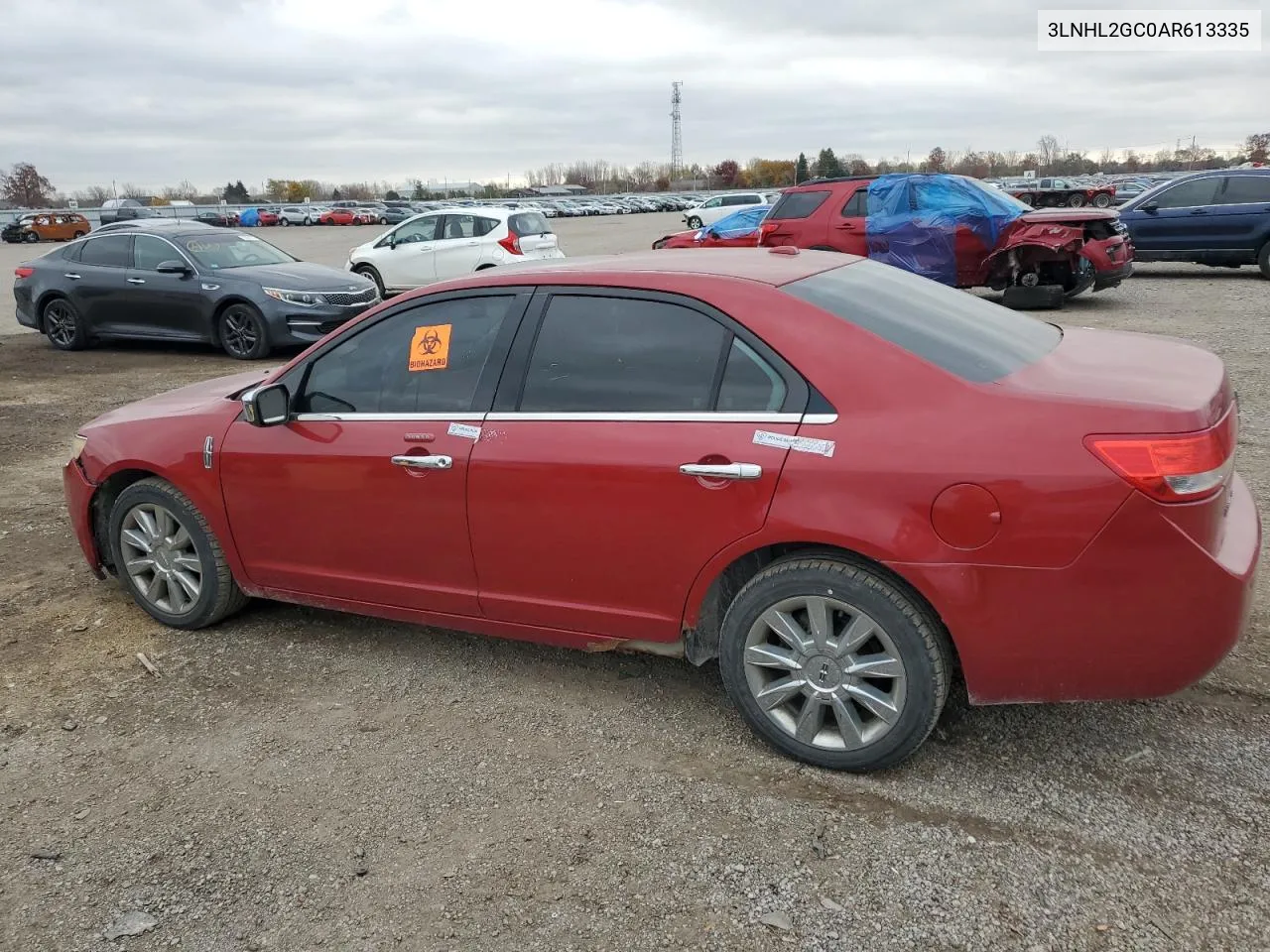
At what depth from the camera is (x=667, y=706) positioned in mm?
3676

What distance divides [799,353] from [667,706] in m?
1.40

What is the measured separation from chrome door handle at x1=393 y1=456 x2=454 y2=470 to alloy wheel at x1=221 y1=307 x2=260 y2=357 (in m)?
8.61

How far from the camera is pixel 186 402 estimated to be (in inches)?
178

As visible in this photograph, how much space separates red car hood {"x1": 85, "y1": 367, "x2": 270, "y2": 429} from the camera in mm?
4398

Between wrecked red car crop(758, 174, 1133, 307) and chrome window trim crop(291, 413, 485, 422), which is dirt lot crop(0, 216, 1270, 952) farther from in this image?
wrecked red car crop(758, 174, 1133, 307)

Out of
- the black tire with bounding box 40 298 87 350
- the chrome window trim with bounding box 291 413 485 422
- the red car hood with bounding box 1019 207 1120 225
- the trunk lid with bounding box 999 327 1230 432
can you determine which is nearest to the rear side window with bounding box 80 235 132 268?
the black tire with bounding box 40 298 87 350

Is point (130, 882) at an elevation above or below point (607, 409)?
below

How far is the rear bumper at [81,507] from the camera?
181 inches

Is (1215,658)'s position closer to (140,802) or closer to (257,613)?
(140,802)

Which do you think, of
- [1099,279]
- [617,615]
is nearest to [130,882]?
[617,615]

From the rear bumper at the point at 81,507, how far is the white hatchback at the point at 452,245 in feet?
36.8

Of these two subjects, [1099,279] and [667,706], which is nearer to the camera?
[667,706]

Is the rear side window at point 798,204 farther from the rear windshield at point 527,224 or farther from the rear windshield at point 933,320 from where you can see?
the rear windshield at point 933,320

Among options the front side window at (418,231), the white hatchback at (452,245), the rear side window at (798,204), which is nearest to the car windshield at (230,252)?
the white hatchback at (452,245)
